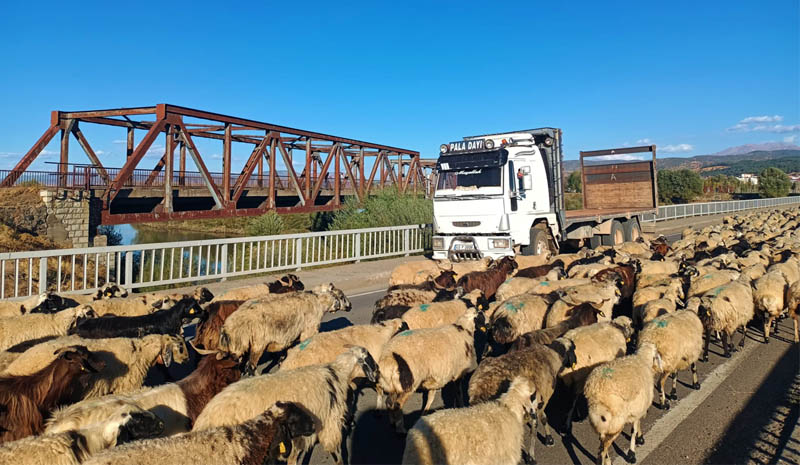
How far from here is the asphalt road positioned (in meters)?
3.99

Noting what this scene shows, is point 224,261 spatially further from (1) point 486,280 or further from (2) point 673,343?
(2) point 673,343

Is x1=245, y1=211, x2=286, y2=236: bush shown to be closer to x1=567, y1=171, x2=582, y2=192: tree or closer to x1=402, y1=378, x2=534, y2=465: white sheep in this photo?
x1=402, y1=378, x2=534, y2=465: white sheep

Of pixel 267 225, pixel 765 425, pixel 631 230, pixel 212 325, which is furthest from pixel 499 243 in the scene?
pixel 267 225

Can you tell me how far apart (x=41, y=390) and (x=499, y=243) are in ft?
32.8

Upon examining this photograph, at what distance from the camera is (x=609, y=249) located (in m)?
13.1

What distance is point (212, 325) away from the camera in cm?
635

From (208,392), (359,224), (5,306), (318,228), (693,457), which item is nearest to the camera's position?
(693,457)

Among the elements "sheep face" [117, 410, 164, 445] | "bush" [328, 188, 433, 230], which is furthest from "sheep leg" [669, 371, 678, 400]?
"bush" [328, 188, 433, 230]

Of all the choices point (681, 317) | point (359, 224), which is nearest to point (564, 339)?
point (681, 317)

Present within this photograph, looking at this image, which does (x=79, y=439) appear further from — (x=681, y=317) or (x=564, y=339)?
(x=681, y=317)

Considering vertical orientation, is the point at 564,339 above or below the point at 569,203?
below

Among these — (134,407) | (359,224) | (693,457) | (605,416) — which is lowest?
(693,457)

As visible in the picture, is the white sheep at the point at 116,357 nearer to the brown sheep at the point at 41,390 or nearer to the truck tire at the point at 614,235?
the brown sheep at the point at 41,390

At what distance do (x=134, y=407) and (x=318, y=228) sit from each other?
3361 centimetres
